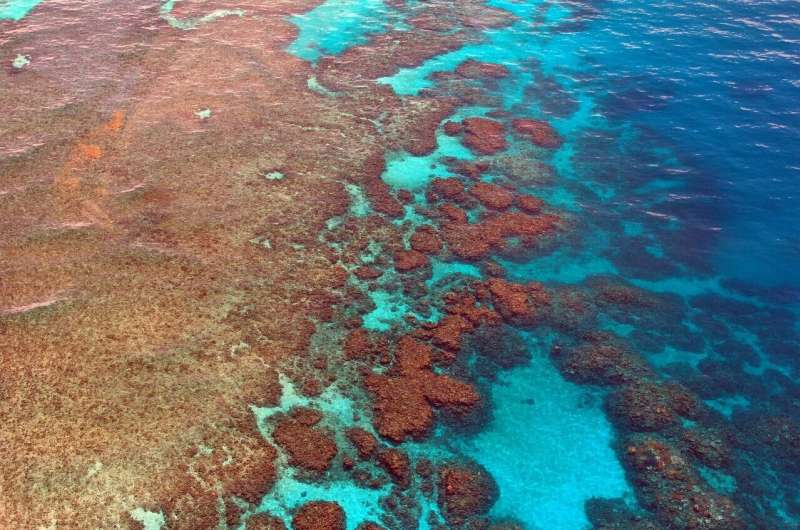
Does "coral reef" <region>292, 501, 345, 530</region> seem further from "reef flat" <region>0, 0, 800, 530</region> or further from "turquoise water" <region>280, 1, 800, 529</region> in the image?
"turquoise water" <region>280, 1, 800, 529</region>

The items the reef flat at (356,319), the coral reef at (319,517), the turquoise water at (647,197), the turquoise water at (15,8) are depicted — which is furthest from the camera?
the turquoise water at (15,8)

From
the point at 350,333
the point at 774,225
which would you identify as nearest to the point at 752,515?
the point at 350,333

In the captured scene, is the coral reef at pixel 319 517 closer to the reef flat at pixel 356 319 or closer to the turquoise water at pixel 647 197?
the reef flat at pixel 356 319

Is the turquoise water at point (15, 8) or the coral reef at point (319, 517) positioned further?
the turquoise water at point (15, 8)

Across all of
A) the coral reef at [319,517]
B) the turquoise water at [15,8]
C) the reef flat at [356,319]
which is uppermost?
the turquoise water at [15,8]

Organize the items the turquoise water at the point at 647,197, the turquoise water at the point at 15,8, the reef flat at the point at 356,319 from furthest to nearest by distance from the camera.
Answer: the turquoise water at the point at 15,8 < the turquoise water at the point at 647,197 < the reef flat at the point at 356,319

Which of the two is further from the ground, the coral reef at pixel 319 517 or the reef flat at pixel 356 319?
the reef flat at pixel 356 319

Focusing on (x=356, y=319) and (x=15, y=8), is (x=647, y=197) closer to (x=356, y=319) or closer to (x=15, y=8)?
(x=356, y=319)

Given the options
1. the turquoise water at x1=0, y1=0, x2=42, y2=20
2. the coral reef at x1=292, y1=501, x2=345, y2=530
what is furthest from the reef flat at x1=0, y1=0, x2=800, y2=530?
the turquoise water at x1=0, y1=0, x2=42, y2=20

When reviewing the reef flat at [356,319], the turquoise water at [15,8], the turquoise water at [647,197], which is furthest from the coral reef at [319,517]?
the turquoise water at [15,8]

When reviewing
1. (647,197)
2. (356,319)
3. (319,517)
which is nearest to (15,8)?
(356,319)
